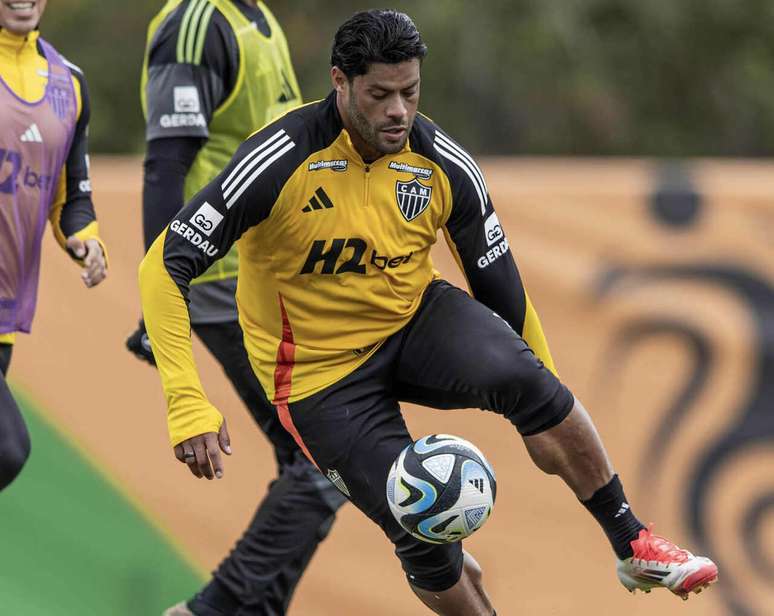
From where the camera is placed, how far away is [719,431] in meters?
6.62

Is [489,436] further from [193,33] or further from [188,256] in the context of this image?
[188,256]

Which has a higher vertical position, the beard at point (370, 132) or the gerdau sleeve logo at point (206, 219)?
the beard at point (370, 132)

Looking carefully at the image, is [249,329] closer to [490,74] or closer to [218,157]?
[218,157]

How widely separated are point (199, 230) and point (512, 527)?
114 inches

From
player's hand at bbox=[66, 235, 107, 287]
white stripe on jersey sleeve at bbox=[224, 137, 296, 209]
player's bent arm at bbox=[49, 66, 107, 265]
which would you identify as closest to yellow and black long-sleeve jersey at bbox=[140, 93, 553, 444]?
white stripe on jersey sleeve at bbox=[224, 137, 296, 209]

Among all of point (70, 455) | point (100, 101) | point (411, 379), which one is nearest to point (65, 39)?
point (100, 101)

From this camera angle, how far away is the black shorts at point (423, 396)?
455 centimetres

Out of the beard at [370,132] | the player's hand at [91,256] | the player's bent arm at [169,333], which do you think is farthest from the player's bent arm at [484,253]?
the player's hand at [91,256]

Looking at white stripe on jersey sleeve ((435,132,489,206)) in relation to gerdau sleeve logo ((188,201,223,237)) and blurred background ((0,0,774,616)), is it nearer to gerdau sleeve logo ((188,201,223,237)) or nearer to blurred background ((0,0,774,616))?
gerdau sleeve logo ((188,201,223,237))

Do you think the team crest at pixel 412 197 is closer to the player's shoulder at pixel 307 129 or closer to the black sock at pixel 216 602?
the player's shoulder at pixel 307 129

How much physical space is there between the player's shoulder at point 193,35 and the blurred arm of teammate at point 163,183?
0.29 meters

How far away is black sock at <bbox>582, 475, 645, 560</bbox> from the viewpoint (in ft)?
15.8

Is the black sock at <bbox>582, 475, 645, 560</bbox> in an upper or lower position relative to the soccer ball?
lower

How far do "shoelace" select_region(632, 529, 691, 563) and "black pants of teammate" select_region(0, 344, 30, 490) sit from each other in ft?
6.77
